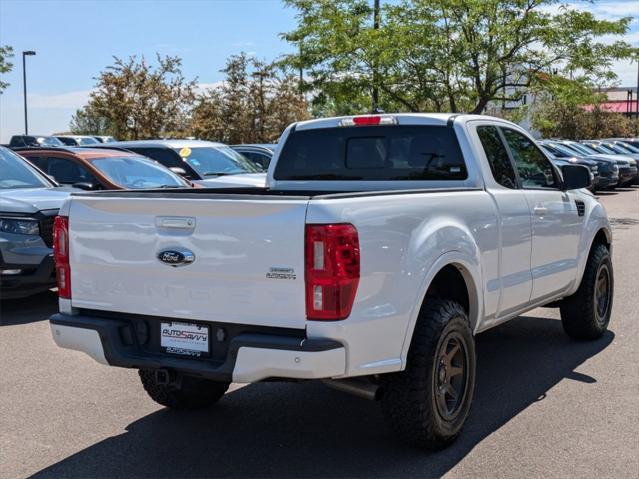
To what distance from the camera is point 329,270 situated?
392 centimetres

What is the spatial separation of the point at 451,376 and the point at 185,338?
1570mm

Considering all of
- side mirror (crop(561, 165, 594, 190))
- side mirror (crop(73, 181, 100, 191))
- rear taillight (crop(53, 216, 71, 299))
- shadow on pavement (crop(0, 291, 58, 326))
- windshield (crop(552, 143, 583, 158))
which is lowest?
shadow on pavement (crop(0, 291, 58, 326))

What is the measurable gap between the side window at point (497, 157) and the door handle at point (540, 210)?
10.0 inches

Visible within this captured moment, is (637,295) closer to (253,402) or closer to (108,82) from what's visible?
(253,402)

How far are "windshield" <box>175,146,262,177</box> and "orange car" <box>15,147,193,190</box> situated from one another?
6.98 ft

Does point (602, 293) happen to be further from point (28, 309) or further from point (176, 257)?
point (28, 309)

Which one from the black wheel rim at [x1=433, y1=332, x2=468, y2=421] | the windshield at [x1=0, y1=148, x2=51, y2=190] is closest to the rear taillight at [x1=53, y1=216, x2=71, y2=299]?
the black wheel rim at [x1=433, y1=332, x2=468, y2=421]

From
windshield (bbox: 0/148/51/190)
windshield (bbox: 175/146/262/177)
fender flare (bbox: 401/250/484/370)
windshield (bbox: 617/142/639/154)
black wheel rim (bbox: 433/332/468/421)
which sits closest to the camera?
fender flare (bbox: 401/250/484/370)

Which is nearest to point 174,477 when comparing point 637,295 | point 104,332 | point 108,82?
point 104,332

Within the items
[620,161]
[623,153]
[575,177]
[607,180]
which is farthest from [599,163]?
[575,177]

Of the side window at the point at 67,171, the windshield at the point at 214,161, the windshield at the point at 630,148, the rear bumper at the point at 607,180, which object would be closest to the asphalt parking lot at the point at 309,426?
the side window at the point at 67,171

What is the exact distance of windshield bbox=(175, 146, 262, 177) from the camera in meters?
13.7

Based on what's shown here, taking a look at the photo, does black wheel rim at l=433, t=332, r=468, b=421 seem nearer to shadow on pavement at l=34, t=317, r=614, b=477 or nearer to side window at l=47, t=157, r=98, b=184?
shadow on pavement at l=34, t=317, r=614, b=477

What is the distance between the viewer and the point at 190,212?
425 centimetres
